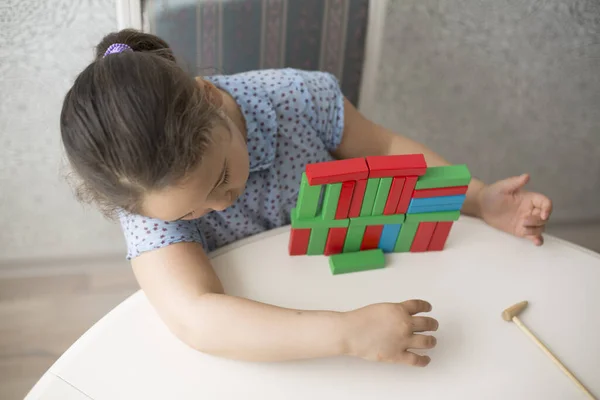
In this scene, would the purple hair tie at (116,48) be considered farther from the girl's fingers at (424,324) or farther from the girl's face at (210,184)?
the girl's fingers at (424,324)

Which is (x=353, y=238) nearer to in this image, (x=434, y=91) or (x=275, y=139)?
(x=275, y=139)

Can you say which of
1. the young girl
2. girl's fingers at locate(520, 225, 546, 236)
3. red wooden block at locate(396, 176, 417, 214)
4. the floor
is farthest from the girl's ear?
the floor

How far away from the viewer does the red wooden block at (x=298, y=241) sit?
67 centimetres

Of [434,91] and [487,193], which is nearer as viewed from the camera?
[487,193]

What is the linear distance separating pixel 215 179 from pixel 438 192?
0.27 m

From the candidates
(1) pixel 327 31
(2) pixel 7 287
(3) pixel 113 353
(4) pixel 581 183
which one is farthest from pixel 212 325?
(4) pixel 581 183

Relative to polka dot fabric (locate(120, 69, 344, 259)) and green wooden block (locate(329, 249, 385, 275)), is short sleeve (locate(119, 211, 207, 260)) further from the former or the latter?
green wooden block (locate(329, 249, 385, 275))

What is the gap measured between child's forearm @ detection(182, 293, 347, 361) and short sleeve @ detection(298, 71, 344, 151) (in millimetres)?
321

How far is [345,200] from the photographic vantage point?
25.0 inches

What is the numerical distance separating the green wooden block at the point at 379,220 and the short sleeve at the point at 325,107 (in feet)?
0.68

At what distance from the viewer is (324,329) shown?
0.58 meters

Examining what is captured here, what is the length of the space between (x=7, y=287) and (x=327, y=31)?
→ 993 mm

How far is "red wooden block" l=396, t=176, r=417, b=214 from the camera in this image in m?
0.63

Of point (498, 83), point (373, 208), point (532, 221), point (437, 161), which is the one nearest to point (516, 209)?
point (532, 221)
